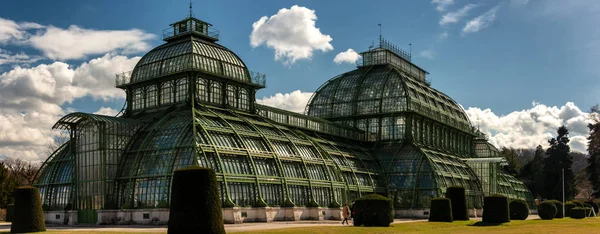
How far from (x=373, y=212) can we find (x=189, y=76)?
92.7ft

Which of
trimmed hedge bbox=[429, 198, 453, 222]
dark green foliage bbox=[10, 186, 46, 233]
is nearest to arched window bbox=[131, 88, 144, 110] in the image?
dark green foliage bbox=[10, 186, 46, 233]

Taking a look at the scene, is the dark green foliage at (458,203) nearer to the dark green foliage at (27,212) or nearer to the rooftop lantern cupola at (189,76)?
the rooftop lantern cupola at (189,76)

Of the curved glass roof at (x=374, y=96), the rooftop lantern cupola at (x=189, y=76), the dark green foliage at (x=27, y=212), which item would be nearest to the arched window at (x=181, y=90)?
the rooftop lantern cupola at (x=189, y=76)

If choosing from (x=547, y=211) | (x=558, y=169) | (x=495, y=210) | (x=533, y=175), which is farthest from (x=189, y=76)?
(x=533, y=175)

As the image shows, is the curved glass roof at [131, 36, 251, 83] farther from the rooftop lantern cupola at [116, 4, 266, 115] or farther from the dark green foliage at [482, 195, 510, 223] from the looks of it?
the dark green foliage at [482, 195, 510, 223]

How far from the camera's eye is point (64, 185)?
236ft

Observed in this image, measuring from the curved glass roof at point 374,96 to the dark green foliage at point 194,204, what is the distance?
2571 inches

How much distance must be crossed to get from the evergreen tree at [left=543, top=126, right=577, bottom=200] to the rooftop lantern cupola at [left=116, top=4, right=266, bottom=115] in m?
86.5

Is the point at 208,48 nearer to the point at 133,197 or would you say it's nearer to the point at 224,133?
the point at 224,133

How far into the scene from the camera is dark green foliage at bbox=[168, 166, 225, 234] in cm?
4038

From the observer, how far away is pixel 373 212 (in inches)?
2372

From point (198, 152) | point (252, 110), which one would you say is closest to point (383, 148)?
point (252, 110)

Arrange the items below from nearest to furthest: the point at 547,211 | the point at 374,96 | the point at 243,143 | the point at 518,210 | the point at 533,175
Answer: the point at 243,143 < the point at 518,210 < the point at 547,211 < the point at 374,96 < the point at 533,175

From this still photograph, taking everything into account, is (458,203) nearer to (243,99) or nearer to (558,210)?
(243,99)
